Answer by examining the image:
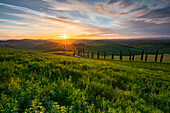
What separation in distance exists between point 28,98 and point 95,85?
8.45 feet

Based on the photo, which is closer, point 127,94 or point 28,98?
point 28,98

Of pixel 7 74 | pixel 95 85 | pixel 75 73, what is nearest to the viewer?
pixel 95 85

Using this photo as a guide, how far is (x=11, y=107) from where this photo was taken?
224 centimetres

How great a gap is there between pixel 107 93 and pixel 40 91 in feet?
8.27

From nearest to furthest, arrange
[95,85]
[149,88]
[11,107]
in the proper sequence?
1. [11,107]
2. [95,85]
3. [149,88]

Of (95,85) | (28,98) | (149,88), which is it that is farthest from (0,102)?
(149,88)

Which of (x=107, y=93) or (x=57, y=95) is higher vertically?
(x=57, y=95)

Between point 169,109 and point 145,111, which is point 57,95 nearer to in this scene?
point 145,111

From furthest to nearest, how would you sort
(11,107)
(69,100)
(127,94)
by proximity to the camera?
(127,94) < (69,100) < (11,107)

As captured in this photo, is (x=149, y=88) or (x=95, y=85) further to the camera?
(x=149, y=88)

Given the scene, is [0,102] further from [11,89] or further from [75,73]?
[75,73]

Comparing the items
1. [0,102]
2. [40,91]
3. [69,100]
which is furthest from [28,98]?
[69,100]

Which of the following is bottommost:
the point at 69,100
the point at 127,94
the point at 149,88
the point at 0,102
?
the point at 149,88

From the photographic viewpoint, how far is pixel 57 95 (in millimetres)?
3047
